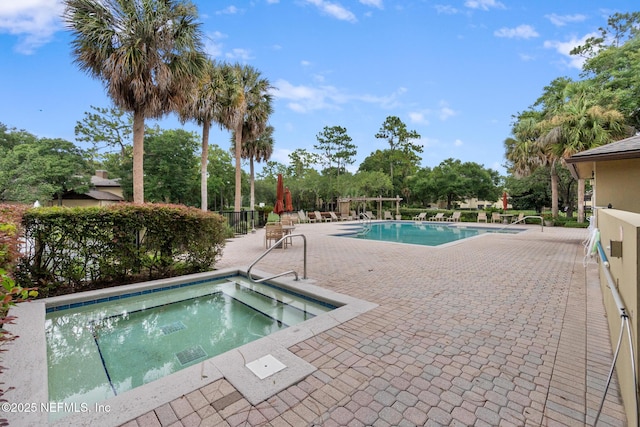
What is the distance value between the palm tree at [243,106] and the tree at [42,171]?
43.0ft

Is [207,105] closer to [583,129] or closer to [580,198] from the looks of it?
[583,129]

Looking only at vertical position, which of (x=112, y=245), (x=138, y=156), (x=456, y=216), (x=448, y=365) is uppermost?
(x=138, y=156)

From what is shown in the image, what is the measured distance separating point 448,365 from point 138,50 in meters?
10.8

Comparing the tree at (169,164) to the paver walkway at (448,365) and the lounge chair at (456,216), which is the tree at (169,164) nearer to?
the lounge chair at (456,216)

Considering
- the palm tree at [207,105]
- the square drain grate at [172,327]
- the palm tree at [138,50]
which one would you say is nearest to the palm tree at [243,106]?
the palm tree at [207,105]

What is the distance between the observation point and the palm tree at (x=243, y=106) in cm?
1442

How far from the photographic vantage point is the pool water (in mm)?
2902

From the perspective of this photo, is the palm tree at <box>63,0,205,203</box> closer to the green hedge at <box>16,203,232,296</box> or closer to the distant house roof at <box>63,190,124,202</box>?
the green hedge at <box>16,203,232,296</box>

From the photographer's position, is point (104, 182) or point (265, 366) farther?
point (104, 182)

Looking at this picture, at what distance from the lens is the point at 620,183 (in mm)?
6984

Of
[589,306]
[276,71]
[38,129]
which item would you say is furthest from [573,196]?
[38,129]

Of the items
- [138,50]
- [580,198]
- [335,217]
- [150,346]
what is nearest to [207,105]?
[138,50]

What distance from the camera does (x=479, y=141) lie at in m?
28.5

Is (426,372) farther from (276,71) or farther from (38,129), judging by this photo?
(38,129)
